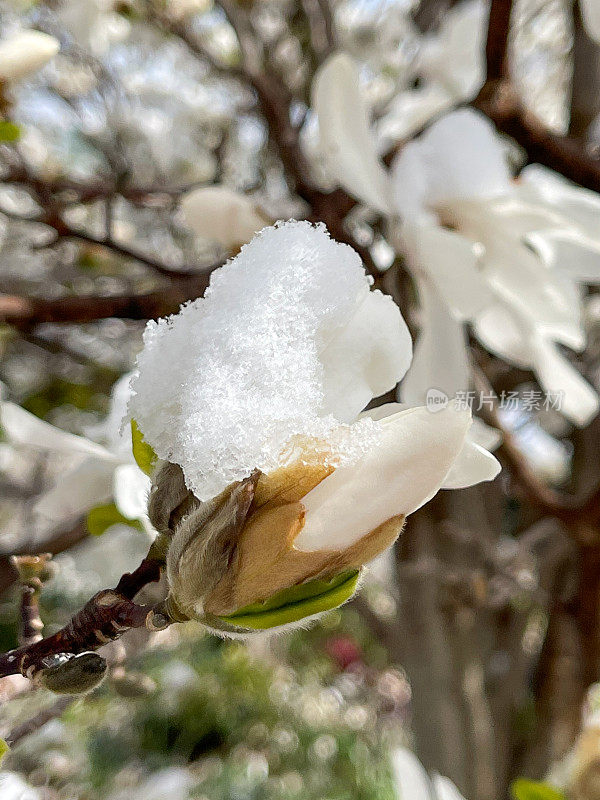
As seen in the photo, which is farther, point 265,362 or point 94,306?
point 94,306

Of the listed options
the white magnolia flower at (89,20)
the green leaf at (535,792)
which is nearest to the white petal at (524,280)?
the green leaf at (535,792)

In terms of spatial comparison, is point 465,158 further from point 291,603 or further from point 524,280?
point 291,603

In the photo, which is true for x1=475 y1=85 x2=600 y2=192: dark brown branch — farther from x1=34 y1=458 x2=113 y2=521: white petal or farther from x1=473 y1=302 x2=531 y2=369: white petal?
x1=34 y1=458 x2=113 y2=521: white petal

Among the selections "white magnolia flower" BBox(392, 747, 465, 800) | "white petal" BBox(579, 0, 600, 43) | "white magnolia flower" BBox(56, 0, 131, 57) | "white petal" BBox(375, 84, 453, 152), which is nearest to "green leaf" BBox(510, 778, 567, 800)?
"white magnolia flower" BBox(392, 747, 465, 800)

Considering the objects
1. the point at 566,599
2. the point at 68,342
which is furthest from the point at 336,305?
the point at 68,342

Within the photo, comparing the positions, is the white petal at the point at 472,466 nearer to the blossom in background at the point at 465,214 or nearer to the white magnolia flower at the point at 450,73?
the blossom in background at the point at 465,214

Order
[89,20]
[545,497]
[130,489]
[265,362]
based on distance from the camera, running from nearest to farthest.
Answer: [265,362] < [130,489] < [545,497] < [89,20]

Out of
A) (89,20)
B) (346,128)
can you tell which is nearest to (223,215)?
(346,128)
